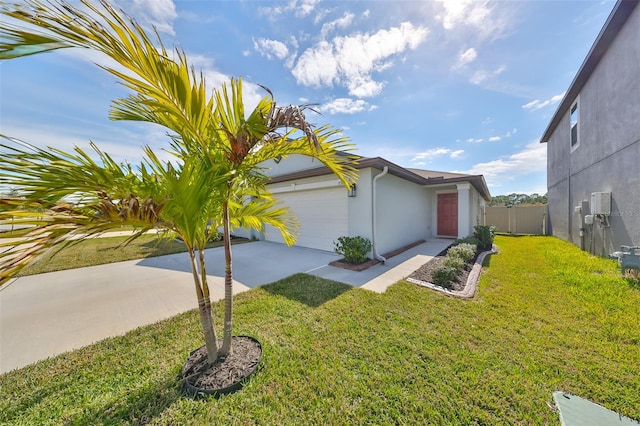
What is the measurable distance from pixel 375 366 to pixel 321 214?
21.0ft

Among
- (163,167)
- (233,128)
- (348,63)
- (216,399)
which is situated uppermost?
(348,63)

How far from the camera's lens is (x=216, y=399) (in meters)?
2.23

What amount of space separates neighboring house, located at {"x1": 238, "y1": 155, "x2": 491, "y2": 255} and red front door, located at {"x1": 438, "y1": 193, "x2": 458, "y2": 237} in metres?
0.07

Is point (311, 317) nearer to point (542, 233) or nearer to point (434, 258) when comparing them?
point (434, 258)

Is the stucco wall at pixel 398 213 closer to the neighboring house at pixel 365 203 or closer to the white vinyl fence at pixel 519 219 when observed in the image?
the neighboring house at pixel 365 203

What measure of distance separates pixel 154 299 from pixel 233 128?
429cm

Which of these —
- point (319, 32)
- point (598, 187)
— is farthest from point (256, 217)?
point (598, 187)

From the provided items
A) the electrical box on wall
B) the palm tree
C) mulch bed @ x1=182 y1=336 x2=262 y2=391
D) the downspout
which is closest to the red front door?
the electrical box on wall

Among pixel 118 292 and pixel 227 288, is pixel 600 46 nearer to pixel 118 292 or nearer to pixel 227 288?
pixel 227 288

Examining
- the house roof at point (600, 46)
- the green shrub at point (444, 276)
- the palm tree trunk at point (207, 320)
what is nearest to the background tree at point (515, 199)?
the house roof at point (600, 46)

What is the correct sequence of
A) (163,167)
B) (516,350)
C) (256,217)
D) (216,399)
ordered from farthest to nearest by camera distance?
(256,217), (516,350), (216,399), (163,167)

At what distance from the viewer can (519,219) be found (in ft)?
50.9

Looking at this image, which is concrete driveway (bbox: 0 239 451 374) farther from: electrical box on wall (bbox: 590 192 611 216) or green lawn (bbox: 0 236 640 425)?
electrical box on wall (bbox: 590 192 611 216)

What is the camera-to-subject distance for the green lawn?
209cm
